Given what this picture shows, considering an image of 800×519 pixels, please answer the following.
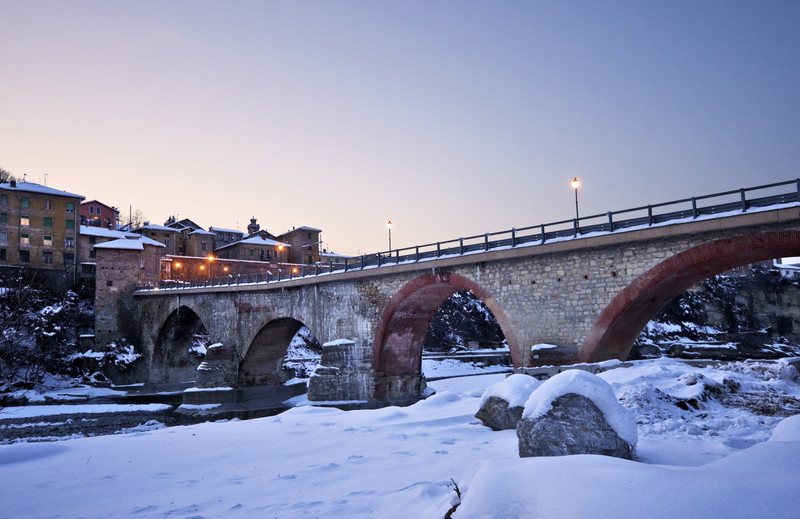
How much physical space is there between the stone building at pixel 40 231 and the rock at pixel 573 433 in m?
62.2

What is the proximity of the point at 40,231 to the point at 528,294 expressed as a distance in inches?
2364

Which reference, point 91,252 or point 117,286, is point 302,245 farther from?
point 117,286

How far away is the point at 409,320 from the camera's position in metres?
28.0

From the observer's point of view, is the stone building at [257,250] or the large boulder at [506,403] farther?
the stone building at [257,250]

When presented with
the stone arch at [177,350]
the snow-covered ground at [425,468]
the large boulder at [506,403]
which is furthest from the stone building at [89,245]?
the large boulder at [506,403]

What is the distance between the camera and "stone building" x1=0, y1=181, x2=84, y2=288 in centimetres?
5534

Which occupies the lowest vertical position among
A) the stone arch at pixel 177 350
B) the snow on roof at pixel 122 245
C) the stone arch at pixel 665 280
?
the stone arch at pixel 177 350

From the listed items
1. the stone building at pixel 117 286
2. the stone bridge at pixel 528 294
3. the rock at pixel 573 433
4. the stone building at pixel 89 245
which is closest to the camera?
the rock at pixel 573 433

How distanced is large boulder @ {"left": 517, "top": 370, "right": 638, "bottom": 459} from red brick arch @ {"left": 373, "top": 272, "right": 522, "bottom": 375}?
16109mm

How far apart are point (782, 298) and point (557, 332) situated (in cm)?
7210

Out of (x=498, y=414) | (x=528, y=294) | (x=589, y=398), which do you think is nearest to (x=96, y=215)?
(x=528, y=294)

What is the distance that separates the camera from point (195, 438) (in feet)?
34.7

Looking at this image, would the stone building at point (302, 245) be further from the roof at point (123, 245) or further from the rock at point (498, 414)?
the rock at point (498, 414)

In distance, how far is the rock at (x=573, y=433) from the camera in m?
6.02
